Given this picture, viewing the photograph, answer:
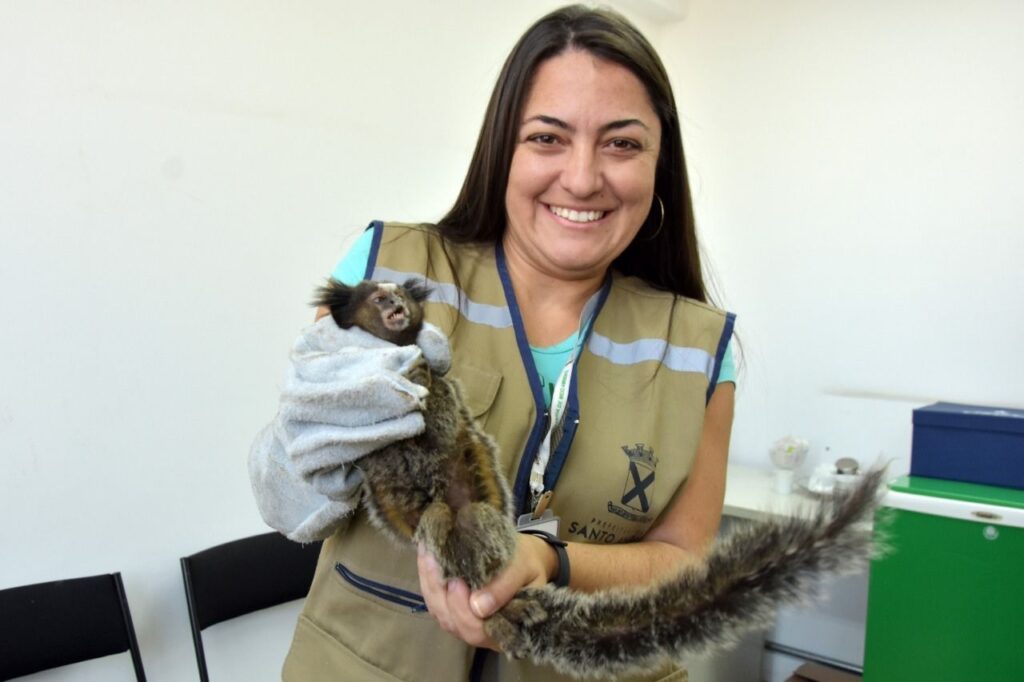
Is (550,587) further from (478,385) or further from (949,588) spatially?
(949,588)

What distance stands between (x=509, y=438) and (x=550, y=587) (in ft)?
1.16

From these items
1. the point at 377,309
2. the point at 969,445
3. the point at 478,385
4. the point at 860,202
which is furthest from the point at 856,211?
the point at 377,309

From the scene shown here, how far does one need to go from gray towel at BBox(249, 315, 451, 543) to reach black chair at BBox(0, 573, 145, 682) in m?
1.42

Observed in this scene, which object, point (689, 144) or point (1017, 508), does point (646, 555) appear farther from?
point (689, 144)

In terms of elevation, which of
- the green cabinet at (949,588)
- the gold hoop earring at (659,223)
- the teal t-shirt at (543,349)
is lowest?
the green cabinet at (949,588)

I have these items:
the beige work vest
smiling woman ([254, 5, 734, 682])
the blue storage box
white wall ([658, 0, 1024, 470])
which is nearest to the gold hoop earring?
smiling woman ([254, 5, 734, 682])

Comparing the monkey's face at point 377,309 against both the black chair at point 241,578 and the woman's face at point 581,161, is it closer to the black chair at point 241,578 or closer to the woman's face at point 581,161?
the woman's face at point 581,161

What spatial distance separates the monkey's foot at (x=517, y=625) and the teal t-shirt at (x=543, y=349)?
456 millimetres

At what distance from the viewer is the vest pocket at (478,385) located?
1.43 metres

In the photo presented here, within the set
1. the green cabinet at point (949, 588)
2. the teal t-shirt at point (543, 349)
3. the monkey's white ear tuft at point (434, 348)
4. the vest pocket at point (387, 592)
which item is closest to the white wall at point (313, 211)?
the green cabinet at point (949, 588)

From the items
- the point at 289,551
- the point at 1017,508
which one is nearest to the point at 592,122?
the point at 289,551

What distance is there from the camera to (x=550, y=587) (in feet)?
3.70

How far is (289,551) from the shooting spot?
9.36 feet

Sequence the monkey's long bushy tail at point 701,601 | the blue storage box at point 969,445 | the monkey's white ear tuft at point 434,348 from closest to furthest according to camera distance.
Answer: the monkey's long bushy tail at point 701,601
the monkey's white ear tuft at point 434,348
the blue storage box at point 969,445
